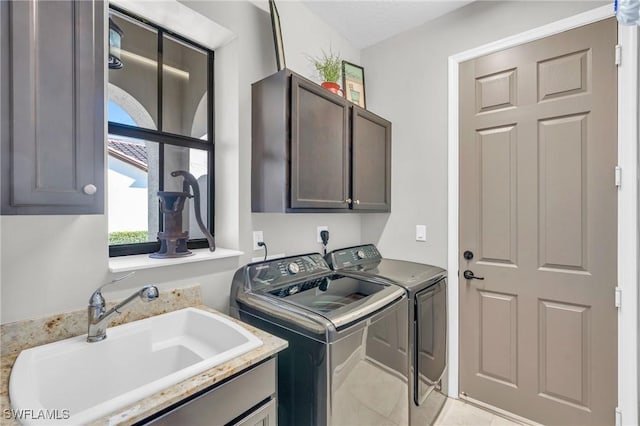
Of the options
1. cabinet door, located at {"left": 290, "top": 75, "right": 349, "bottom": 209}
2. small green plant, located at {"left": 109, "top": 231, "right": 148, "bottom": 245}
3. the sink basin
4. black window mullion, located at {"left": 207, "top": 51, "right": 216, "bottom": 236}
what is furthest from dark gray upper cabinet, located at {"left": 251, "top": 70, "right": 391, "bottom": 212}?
the sink basin

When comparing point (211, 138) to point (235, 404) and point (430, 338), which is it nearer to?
point (235, 404)

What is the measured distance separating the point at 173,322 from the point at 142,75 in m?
1.26

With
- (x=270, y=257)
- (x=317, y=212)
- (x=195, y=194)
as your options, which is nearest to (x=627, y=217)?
(x=317, y=212)

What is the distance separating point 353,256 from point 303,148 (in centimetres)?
103

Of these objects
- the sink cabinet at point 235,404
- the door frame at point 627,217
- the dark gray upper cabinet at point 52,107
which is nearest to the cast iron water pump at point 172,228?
the dark gray upper cabinet at point 52,107

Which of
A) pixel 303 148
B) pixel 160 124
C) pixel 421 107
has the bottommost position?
pixel 303 148

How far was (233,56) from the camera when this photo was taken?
168cm

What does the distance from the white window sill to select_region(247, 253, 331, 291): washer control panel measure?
6.0 inches

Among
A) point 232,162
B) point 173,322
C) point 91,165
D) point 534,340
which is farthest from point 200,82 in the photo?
point 534,340

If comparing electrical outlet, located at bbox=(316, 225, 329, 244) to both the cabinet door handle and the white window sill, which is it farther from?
the cabinet door handle

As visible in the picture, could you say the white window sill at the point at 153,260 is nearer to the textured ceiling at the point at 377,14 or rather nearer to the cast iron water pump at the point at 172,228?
the cast iron water pump at the point at 172,228

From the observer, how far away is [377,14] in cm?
214

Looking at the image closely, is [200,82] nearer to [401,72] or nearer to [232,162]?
[232,162]

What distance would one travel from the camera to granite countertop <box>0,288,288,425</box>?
2.26 feet
